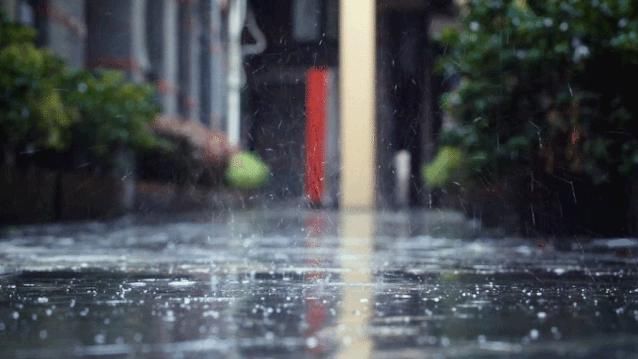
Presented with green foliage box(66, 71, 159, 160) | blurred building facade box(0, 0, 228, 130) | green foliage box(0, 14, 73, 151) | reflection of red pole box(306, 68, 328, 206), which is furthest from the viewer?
reflection of red pole box(306, 68, 328, 206)

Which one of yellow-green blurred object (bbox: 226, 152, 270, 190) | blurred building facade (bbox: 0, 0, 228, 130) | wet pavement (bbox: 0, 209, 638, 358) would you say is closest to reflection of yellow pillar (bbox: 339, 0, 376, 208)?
yellow-green blurred object (bbox: 226, 152, 270, 190)

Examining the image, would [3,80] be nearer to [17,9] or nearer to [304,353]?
[17,9]

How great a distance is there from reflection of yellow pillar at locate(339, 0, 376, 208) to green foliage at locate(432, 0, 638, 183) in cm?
3507

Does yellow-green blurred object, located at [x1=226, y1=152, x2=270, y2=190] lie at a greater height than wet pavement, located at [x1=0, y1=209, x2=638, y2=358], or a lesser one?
lesser

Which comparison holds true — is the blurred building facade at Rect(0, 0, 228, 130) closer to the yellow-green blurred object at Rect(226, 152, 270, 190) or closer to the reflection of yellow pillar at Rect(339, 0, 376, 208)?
the yellow-green blurred object at Rect(226, 152, 270, 190)

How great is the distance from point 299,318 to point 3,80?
16244mm

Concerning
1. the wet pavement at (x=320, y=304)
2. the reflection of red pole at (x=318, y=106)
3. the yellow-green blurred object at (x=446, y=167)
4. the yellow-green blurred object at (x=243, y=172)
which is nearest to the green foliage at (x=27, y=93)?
the yellow-green blurred object at (x=446, y=167)

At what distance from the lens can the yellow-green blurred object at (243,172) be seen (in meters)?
58.1

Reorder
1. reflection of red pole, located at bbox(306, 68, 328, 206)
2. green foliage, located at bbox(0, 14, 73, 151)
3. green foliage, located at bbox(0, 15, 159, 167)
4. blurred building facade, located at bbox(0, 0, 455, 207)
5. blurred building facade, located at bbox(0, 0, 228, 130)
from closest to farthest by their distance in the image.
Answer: green foliage, located at bbox(0, 14, 73, 151)
green foliage, located at bbox(0, 15, 159, 167)
blurred building facade, located at bbox(0, 0, 228, 130)
blurred building facade, located at bbox(0, 0, 455, 207)
reflection of red pole, located at bbox(306, 68, 328, 206)

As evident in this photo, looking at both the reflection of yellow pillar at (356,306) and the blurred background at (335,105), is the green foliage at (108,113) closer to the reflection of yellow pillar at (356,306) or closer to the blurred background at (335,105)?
the blurred background at (335,105)

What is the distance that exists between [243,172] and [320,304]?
5376 centimetres

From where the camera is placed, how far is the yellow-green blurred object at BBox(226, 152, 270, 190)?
58069 millimetres

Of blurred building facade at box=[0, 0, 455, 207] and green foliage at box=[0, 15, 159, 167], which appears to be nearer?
green foliage at box=[0, 15, 159, 167]

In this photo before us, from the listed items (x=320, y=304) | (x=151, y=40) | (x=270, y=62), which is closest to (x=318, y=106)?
(x=270, y=62)
